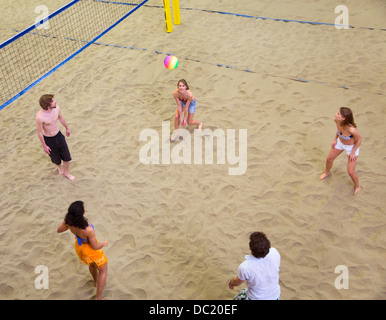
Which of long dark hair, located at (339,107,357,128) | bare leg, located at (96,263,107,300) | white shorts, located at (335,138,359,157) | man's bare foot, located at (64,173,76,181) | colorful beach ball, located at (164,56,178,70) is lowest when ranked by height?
bare leg, located at (96,263,107,300)

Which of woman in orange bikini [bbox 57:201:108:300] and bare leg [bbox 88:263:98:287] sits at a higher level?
woman in orange bikini [bbox 57:201:108:300]

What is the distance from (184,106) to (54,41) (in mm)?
4473

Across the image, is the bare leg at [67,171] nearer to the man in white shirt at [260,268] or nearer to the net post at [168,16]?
the man in white shirt at [260,268]

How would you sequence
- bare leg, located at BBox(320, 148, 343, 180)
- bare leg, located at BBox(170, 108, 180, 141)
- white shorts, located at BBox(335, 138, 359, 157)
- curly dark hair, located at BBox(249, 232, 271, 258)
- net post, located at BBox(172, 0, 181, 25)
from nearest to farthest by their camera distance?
curly dark hair, located at BBox(249, 232, 271, 258) → white shorts, located at BBox(335, 138, 359, 157) → bare leg, located at BBox(320, 148, 343, 180) → bare leg, located at BBox(170, 108, 180, 141) → net post, located at BBox(172, 0, 181, 25)

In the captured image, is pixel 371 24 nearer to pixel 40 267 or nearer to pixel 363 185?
pixel 363 185

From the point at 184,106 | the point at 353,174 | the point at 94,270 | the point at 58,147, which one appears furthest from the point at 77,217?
the point at 353,174

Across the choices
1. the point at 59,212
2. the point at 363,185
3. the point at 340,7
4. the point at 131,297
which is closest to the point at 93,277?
the point at 131,297

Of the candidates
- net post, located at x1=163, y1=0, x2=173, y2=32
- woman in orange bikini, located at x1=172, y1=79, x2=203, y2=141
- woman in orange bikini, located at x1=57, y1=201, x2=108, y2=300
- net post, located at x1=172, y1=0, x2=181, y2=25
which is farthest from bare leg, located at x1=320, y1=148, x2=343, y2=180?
net post, located at x1=172, y1=0, x2=181, y2=25

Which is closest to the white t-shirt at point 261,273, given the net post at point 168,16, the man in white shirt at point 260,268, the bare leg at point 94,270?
the man in white shirt at point 260,268

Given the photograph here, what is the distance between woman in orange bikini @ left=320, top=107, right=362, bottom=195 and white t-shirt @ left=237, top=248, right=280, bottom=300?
2021 millimetres

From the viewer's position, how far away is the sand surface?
4168 millimetres

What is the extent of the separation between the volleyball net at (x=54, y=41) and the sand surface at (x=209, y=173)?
1.59ft

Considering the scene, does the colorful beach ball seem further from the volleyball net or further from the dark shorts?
the dark shorts

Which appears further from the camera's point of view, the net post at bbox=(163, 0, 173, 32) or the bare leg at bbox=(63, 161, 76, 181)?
the net post at bbox=(163, 0, 173, 32)
